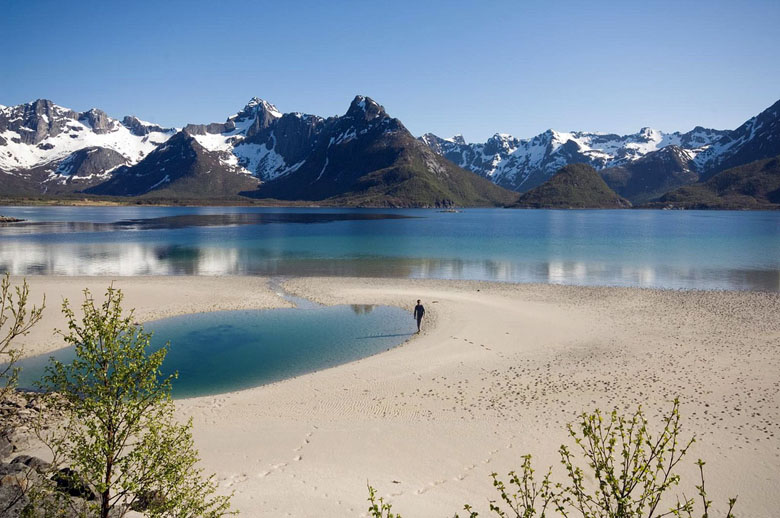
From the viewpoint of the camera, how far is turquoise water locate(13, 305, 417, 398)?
30031 millimetres

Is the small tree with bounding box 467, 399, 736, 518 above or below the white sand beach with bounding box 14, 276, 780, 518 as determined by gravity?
above

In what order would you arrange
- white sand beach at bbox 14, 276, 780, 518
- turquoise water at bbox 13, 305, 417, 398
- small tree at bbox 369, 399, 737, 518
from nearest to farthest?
small tree at bbox 369, 399, 737, 518 < white sand beach at bbox 14, 276, 780, 518 < turquoise water at bbox 13, 305, 417, 398

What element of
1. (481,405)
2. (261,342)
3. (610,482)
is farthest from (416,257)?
(610,482)

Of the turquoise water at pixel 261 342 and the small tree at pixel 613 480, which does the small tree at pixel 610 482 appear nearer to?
the small tree at pixel 613 480

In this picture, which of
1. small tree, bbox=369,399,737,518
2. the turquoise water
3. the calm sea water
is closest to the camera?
small tree, bbox=369,399,737,518

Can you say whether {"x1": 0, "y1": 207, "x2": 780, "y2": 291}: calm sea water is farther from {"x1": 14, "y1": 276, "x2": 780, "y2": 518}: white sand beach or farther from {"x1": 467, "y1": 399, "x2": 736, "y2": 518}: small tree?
{"x1": 467, "y1": 399, "x2": 736, "y2": 518}: small tree

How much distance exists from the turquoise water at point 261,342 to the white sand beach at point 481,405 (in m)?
2.56

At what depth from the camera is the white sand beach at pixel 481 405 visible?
1742cm

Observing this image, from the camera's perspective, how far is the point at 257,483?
17.4 metres

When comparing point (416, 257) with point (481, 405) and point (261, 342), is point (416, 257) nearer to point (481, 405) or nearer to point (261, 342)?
point (261, 342)

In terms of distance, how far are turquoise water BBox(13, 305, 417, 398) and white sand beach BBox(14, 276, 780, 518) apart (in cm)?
256

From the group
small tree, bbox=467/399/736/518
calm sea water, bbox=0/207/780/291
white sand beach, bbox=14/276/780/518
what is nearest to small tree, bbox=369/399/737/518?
small tree, bbox=467/399/736/518

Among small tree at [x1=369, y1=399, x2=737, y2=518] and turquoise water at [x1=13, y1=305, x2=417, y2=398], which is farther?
turquoise water at [x1=13, y1=305, x2=417, y2=398]

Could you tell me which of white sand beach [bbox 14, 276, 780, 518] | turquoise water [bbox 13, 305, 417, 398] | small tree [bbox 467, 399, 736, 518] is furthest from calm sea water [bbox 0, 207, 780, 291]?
small tree [bbox 467, 399, 736, 518]
